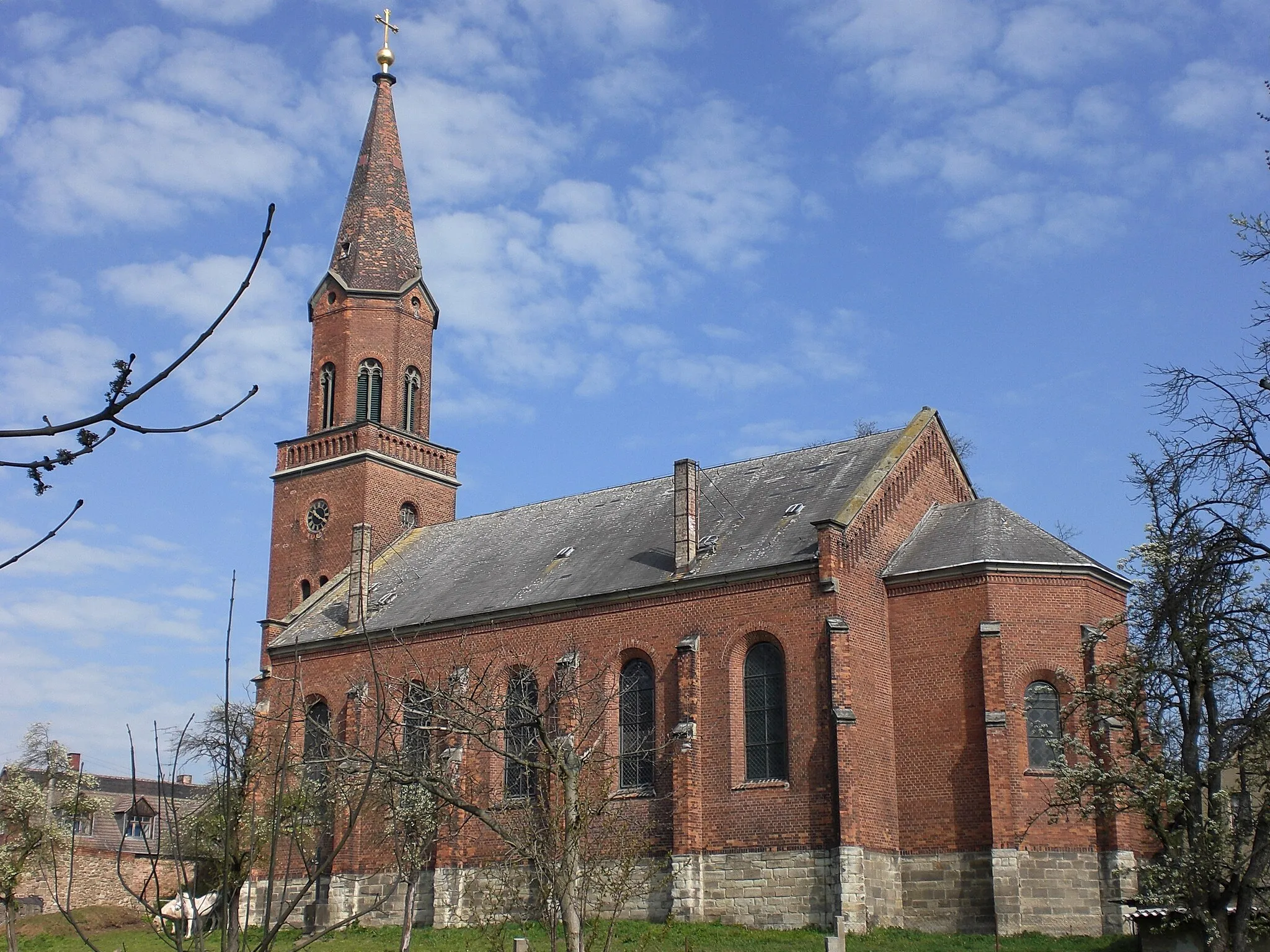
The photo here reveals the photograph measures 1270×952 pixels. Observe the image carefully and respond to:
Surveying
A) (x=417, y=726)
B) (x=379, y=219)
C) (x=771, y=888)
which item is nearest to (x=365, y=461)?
(x=379, y=219)

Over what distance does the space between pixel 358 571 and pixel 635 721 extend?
12.6m

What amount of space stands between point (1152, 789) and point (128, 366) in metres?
19.9

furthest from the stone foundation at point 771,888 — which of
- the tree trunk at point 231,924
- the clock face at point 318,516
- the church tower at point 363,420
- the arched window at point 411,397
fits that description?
the tree trunk at point 231,924

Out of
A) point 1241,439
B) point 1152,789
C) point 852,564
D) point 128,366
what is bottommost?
point 1152,789

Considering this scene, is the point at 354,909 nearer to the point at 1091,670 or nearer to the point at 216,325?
the point at 1091,670

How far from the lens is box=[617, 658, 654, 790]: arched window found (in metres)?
34.1

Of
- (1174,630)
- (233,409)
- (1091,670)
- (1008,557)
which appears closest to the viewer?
(233,409)

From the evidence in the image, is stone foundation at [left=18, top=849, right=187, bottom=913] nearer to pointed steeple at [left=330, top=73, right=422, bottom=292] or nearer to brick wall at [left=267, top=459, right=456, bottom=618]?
brick wall at [left=267, top=459, right=456, bottom=618]

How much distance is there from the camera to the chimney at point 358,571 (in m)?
41.3

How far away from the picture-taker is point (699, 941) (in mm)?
27688

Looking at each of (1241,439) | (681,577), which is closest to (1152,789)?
(1241,439)

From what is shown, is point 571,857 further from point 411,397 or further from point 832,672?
point 411,397

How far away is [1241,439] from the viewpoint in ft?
41.9

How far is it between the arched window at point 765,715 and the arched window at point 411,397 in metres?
20.0
